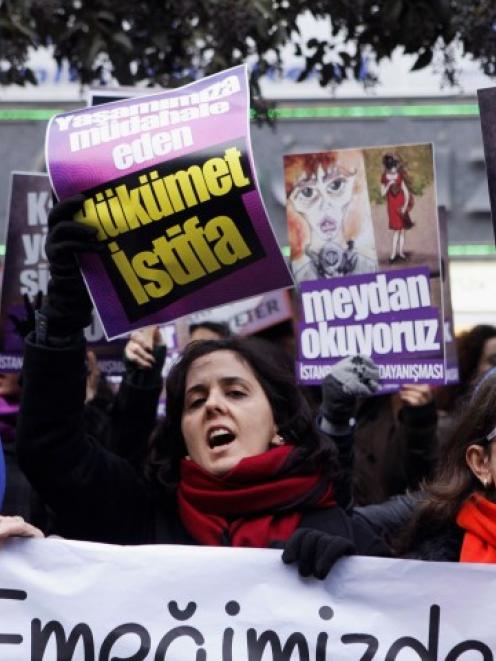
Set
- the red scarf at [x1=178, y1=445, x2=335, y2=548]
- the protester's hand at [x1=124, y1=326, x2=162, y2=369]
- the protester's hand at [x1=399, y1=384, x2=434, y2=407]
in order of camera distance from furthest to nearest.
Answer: the protester's hand at [x1=399, y1=384, x2=434, y2=407], the protester's hand at [x1=124, y1=326, x2=162, y2=369], the red scarf at [x1=178, y1=445, x2=335, y2=548]

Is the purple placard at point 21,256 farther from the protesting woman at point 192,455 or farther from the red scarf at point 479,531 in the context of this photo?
the red scarf at point 479,531

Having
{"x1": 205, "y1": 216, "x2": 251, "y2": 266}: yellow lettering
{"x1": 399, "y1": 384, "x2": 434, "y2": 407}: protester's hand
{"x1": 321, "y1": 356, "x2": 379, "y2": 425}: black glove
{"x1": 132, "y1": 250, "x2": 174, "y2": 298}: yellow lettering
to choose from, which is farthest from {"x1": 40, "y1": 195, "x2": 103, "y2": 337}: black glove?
{"x1": 399, "y1": 384, "x2": 434, "y2": 407}: protester's hand

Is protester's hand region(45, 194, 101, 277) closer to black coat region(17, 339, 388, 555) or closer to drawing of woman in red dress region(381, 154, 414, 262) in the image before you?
black coat region(17, 339, 388, 555)

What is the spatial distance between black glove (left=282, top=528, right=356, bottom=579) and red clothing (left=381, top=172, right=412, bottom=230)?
183 cm

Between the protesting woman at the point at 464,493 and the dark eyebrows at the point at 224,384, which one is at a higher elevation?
the dark eyebrows at the point at 224,384

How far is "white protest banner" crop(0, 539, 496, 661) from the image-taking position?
2936 millimetres

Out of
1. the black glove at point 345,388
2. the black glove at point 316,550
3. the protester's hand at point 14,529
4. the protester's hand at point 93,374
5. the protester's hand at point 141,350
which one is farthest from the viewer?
the protester's hand at point 93,374

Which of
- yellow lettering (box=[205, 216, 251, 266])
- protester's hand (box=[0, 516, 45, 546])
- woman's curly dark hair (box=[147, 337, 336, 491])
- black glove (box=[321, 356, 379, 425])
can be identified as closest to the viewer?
protester's hand (box=[0, 516, 45, 546])

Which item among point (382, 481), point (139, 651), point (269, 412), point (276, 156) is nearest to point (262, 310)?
point (382, 481)

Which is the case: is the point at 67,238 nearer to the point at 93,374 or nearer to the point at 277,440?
the point at 277,440

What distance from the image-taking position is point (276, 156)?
1401cm

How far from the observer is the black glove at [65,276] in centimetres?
304

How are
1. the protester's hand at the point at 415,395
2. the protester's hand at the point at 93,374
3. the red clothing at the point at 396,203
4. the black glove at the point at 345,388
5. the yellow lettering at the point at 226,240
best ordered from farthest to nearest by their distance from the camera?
the protester's hand at the point at 415,395 → the protester's hand at the point at 93,374 → the red clothing at the point at 396,203 → the black glove at the point at 345,388 → the yellow lettering at the point at 226,240

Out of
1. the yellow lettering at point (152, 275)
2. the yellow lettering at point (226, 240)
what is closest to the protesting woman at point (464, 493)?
the yellow lettering at point (226, 240)
